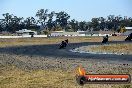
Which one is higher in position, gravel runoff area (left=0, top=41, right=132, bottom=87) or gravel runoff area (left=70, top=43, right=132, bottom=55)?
gravel runoff area (left=0, top=41, right=132, bottom=87)

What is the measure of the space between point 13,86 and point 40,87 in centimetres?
110

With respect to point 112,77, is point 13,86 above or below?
below

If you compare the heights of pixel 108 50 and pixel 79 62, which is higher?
pixel 79 62

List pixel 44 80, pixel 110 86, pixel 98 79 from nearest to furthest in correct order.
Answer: pixel 98 79, pixel 110 86, pixel 44 80

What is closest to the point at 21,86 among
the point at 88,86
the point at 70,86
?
the point at 70,86

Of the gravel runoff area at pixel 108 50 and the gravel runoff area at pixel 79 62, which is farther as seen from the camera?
the gravel runoff area at pixel 108 50

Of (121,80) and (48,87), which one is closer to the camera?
(121,80)

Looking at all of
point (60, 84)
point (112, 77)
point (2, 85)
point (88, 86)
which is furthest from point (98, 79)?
point (2, 85)

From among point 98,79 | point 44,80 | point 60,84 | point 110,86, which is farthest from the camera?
point 44,80

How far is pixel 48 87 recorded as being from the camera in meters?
10.2

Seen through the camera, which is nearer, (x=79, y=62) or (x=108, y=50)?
(x=79, y=62)

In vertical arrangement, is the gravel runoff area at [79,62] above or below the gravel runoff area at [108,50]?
above

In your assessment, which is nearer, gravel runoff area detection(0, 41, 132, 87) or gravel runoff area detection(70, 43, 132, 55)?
gravel runoff area detection(0, 41, 132, 87)

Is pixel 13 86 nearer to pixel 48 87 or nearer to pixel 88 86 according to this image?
pixel 48 87
